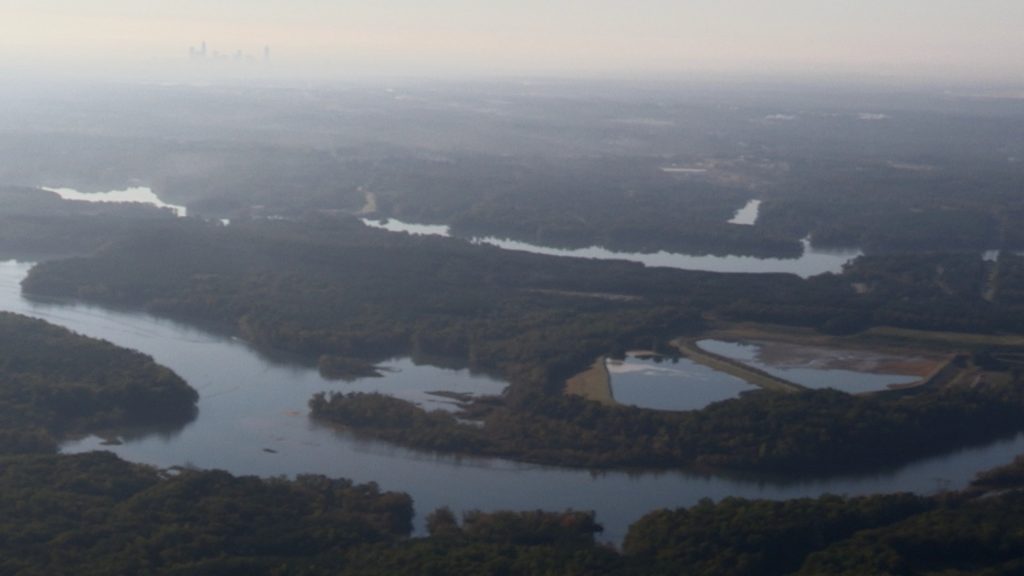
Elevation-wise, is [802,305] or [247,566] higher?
[802,305]

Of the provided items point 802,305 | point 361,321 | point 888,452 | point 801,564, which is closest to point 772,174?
point 802,305

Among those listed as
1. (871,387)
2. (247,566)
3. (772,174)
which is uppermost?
(772,174)

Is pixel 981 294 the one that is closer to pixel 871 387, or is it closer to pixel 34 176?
pixel 871 387

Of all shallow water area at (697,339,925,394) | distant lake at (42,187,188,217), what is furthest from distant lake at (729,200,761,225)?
distant lake at (42,187,188,217)

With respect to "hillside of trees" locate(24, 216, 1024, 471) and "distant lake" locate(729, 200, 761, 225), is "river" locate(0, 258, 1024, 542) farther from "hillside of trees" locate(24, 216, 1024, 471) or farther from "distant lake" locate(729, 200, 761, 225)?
"distant lake" locate(729, 200, 761, 225)

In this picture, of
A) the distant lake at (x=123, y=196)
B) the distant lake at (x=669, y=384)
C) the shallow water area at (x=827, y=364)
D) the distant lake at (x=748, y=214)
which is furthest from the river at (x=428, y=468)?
the distant lake at (x=748, y=214)

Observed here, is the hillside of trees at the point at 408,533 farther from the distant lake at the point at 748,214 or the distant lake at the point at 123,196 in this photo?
the distant lake at the point at 123,196

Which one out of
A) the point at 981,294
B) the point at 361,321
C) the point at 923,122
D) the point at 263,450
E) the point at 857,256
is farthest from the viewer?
the point at 923,122

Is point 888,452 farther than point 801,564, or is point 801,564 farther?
point 888,452
